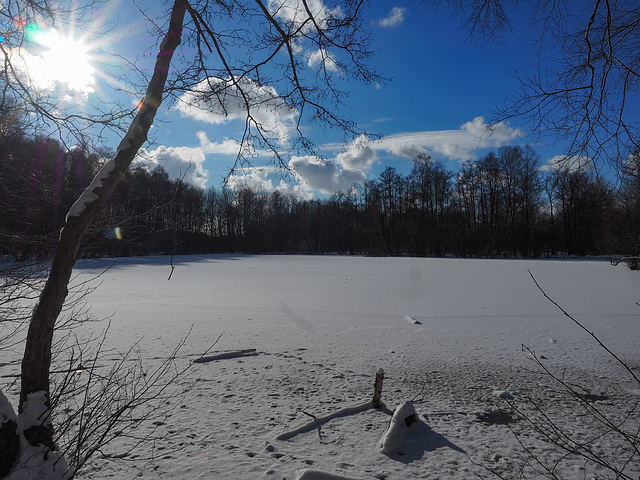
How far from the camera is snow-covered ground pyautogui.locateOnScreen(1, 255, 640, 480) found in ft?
9.92

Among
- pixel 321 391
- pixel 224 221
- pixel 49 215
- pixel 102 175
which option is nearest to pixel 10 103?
pixel 49 215

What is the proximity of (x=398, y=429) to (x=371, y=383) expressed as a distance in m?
1.37

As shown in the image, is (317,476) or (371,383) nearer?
(317,476)

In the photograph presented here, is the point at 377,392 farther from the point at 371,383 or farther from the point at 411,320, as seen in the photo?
the point at 411,320

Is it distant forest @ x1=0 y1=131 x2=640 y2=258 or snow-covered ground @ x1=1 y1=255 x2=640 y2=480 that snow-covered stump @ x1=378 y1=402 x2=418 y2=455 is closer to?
snow-covered ground @ x1=1 y1=255 x2=640 y2=480

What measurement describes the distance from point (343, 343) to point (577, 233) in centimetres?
4428

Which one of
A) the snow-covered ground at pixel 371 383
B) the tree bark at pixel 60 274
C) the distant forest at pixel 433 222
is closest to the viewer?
the tree bark at pixel 60 274

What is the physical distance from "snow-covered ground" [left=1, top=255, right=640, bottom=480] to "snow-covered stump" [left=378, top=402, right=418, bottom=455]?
0.07 ft

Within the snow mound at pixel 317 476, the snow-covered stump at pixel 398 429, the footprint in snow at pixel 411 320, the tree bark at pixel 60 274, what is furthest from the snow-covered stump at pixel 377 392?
the footprint in snow at pixel 411 320

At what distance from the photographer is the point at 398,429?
11.0 feet

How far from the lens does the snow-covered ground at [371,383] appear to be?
3.02 m

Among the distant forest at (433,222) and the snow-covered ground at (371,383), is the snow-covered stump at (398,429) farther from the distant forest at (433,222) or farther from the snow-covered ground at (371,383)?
the distant forest at (433,222)

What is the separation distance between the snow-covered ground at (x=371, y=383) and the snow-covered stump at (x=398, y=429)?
0.02 meters

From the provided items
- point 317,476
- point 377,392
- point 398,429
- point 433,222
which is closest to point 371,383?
point 377,392
